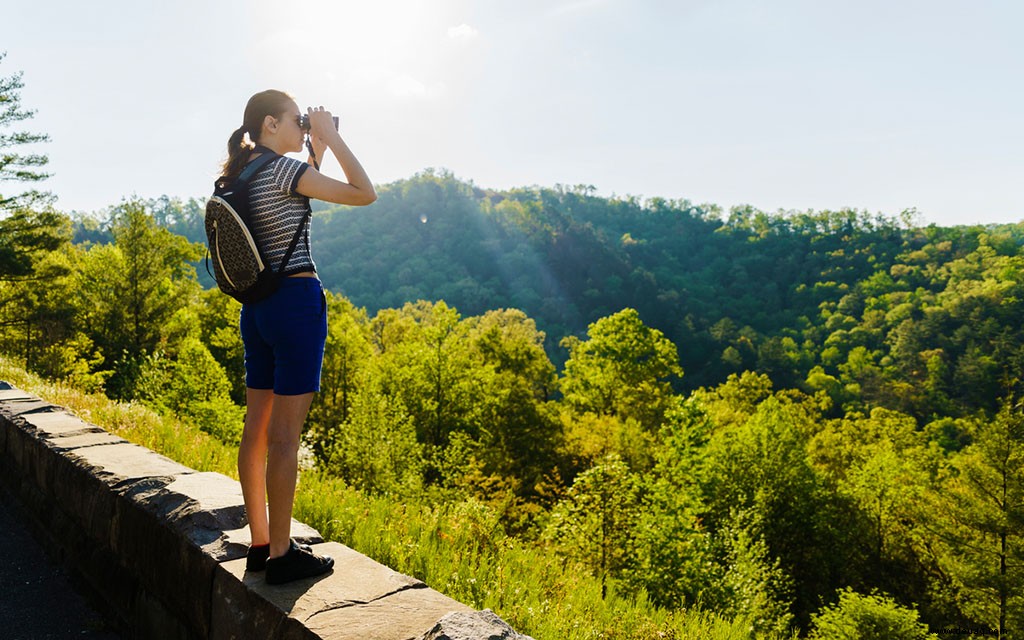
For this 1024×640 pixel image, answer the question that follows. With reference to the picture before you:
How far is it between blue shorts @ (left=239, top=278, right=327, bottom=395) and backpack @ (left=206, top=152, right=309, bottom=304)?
0.18 ft

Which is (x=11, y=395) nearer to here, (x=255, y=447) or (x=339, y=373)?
(x=255, y=447)

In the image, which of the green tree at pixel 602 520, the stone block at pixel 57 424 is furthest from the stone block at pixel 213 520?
the green tree at pixel 602 520

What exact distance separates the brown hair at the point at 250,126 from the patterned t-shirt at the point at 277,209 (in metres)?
0.20

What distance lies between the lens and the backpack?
89.1 inches

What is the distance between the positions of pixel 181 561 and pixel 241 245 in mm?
1327

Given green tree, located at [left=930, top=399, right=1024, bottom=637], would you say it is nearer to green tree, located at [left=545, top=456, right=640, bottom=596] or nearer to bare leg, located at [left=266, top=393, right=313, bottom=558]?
green tree, located at [left=545, top=456, right=640, bottom=596]

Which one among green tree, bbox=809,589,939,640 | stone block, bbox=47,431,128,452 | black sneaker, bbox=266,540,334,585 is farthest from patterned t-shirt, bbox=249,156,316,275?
green tree, bbox=809,589,939,640

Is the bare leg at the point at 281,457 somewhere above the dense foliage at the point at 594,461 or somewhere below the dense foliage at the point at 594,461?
above

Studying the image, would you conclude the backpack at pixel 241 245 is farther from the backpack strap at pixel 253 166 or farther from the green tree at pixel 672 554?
the green tree at pixel 672 554

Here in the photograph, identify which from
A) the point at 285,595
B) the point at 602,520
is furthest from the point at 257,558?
the point at 602,520

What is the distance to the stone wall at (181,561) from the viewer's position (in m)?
1.96

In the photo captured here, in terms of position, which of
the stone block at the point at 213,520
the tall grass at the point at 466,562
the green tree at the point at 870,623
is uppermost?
the stone block at the point at 213,520

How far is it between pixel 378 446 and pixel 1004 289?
279ft

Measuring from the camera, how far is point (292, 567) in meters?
2.23
